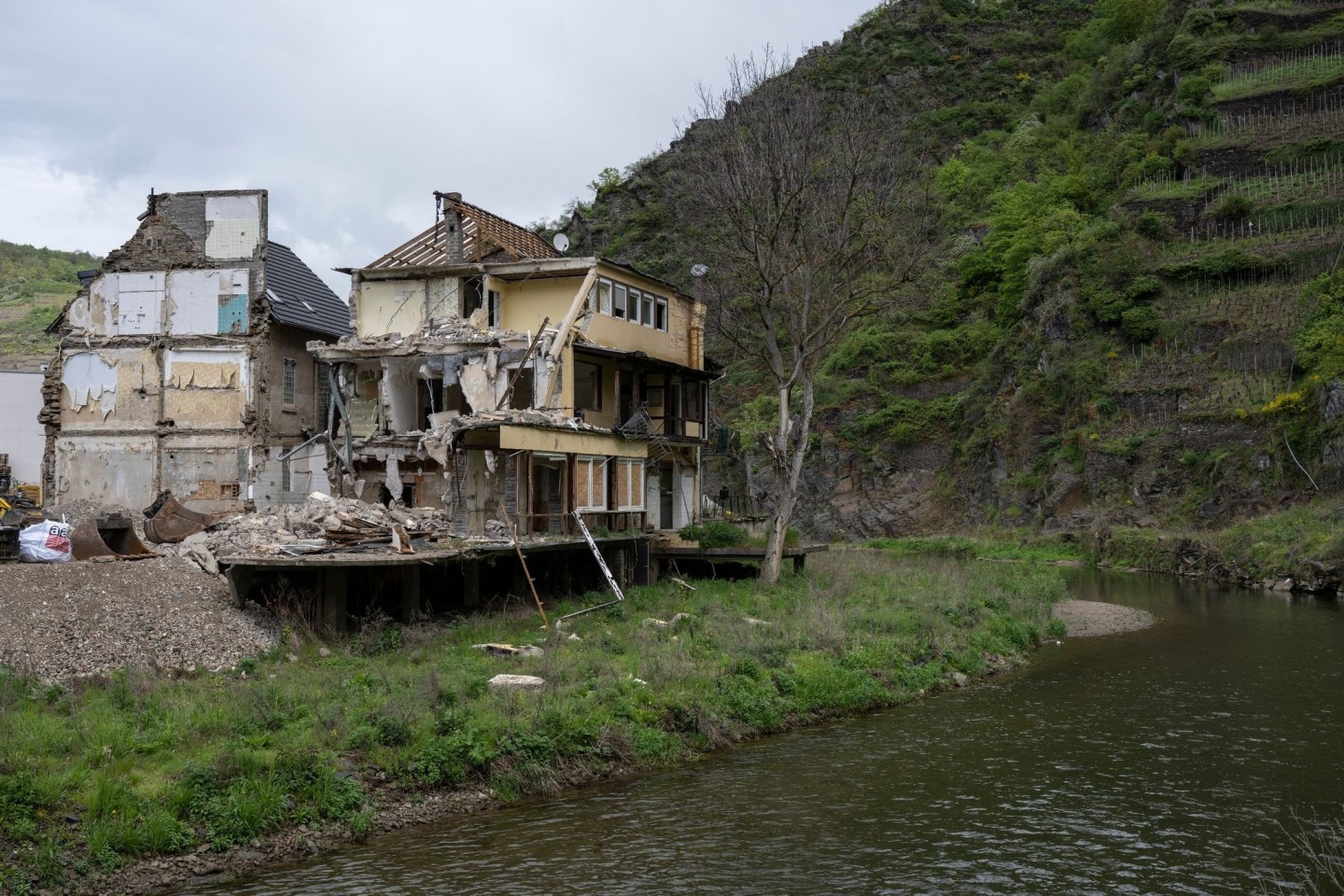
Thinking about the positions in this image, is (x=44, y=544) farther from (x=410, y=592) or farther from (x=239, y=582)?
(x=410, y=592)

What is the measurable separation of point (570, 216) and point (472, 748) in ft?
309

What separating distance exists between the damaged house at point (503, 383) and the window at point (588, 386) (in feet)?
0.18

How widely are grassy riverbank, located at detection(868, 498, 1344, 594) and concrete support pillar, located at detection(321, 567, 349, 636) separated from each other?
35.9 meters

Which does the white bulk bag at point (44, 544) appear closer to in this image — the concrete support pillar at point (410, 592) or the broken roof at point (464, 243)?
the concrete support pillar at point (410, 592)

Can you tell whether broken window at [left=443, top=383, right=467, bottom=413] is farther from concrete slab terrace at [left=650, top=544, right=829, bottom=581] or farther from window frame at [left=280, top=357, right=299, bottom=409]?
concrete slab terrace at [left=650, top=544, right=829, bottom=581]

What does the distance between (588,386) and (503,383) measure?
4.28 m

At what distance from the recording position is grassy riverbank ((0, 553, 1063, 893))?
1315 cm

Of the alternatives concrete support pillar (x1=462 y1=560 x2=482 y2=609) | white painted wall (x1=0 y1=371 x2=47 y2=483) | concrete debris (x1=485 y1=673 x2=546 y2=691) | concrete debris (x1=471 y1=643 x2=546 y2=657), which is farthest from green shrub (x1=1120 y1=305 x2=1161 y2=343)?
white painted wall (x1=0 y1=371 x2=47 y2=483)

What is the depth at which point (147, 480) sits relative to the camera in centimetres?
3525

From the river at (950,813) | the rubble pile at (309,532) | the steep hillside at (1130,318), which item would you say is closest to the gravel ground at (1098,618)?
the river at (950,813)

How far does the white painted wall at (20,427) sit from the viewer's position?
4553 cm

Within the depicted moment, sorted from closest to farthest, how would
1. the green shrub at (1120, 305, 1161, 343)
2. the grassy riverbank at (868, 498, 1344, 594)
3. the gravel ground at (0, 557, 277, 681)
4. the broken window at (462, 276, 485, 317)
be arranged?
1. the gravel ground at (0, 557, 277, 681)
2. the broken window at (462, 276, 485, 317)
3. the grassy riverbank at (868, 498, 1344, 594)
4. the green shrub at (1120, 305, 1161, 343)

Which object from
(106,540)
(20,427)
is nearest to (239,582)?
(106,540)

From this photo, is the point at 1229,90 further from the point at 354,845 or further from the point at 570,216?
the point at 354,845
